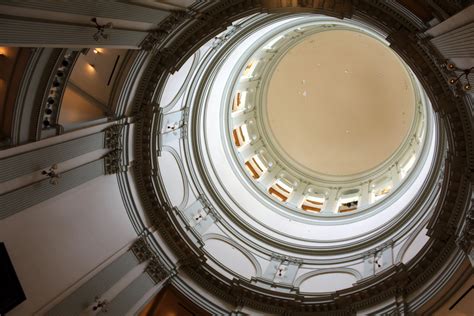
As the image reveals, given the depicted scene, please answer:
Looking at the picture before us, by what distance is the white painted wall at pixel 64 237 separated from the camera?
1221 cm

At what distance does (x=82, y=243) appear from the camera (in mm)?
14703

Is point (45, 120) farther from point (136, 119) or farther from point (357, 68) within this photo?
point (357, 68)

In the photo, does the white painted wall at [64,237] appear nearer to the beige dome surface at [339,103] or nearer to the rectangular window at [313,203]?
the rectangular window at [313,203]

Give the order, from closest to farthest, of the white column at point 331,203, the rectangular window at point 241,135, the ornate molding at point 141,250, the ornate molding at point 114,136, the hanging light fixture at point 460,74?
the hanging light fixture at point 460,74 → the ornate molding at point 114,136 → the ornate molding at point 141,250 → the white column at point 331,203 → the rectangular window at point 241,135

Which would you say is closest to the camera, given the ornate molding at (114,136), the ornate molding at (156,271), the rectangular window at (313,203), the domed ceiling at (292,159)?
the ornate molding at (114,136)

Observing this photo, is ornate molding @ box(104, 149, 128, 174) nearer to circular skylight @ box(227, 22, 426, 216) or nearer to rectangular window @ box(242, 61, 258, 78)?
circular skylight @ box(227, 22, 426, 216)

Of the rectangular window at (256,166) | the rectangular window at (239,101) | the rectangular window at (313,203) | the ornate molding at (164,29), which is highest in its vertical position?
the rectangular window at (239,101)

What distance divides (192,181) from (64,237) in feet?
31.0

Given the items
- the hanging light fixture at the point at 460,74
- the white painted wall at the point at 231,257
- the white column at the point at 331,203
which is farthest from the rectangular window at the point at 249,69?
the hanging light fixture at the point at 460,74

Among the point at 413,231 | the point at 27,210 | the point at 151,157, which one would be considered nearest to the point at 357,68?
the point at 413,231

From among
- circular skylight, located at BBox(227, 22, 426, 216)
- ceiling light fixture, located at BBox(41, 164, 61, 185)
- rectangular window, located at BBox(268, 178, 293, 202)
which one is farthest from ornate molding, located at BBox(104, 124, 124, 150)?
rectangular window, located at BBox(268, 178, 293, 202)

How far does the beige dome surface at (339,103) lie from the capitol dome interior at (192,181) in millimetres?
3903

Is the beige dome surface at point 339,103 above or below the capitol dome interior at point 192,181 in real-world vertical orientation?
above

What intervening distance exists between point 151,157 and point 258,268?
25.0ft
